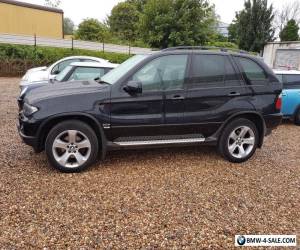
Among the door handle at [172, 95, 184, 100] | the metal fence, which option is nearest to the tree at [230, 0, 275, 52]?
the metal fence

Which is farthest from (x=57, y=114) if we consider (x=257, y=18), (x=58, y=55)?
(x=257, y=18)

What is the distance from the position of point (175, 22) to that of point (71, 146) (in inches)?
909

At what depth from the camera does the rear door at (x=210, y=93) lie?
464 centimetres

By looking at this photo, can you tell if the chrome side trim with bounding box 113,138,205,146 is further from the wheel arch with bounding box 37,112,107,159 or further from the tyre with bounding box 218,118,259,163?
the tyre with bounding box 218,118,259,163

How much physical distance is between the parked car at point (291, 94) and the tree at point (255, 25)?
1007 inches

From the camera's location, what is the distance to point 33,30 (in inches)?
997

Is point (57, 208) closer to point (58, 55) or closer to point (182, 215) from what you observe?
point (182, 215)

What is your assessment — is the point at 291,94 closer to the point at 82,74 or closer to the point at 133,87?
the point at 133,87

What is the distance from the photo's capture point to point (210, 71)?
4.75 meters

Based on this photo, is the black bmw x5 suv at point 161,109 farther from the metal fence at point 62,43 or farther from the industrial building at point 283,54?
the industrial building at point 283,54

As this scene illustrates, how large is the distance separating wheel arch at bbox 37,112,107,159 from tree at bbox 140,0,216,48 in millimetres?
22160

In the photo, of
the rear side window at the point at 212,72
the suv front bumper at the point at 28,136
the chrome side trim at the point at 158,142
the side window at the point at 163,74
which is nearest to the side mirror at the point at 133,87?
the side window at the point at 163,74

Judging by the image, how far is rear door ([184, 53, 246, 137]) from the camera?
4637 mm

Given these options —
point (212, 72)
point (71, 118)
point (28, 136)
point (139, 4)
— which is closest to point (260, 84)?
point (212, 72)
